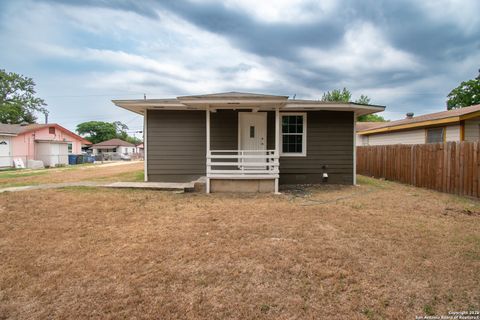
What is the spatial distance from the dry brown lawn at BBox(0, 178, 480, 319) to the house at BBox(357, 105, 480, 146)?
18.5 ft

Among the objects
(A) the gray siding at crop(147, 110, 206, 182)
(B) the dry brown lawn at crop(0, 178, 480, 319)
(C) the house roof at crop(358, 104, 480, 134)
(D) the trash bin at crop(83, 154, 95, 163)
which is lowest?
(B) the dry brown lawn at crop(0, 178, 480, 319)

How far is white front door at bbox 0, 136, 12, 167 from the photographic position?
18152 millimetres

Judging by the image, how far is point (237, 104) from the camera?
22.7ft

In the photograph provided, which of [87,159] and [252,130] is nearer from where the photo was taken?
[252,130]

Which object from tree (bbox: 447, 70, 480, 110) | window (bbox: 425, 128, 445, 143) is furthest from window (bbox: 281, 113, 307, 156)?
tree (bbox: 447, 70, 480, 110)

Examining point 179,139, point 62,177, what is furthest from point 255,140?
point 62,177

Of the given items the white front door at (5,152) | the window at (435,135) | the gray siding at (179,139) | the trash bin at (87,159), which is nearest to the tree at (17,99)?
the trash bin at (87,159)

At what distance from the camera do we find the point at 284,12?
8781 millimetres

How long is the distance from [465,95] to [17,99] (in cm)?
6025

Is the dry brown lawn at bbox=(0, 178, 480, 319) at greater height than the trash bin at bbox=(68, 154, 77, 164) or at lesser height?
lesser

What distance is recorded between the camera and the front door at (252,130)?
8.38m

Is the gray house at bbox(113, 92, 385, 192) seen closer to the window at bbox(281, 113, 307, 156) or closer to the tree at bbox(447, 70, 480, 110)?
the window at bbox(281, 113, 307, 156)

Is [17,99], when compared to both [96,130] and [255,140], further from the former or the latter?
[255,140]

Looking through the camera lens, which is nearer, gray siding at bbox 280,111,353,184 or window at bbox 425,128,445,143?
gray siding at bbox 280,111,353,184
